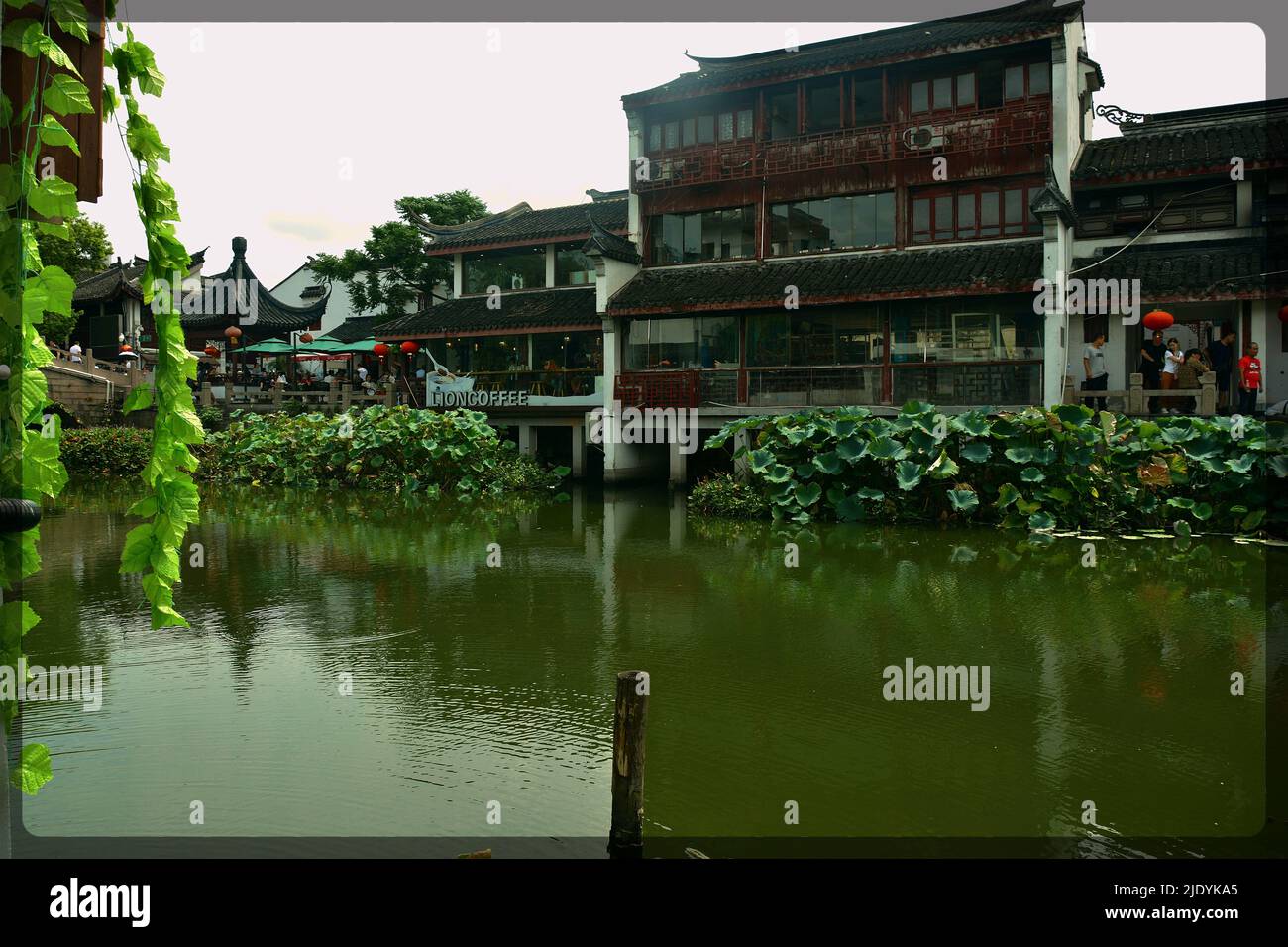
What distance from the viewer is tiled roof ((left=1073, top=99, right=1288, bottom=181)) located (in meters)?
18.6

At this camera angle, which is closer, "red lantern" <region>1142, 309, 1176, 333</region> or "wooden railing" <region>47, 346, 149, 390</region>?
"red lantern" <region>1142, 309, 1176, 333</region>

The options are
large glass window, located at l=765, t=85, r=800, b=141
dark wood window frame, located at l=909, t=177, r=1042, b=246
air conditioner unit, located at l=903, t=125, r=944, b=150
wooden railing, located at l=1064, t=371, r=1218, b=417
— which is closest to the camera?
wooden railing, located at l=1064, t=371, r=1218, b=417

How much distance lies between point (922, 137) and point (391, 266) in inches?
732

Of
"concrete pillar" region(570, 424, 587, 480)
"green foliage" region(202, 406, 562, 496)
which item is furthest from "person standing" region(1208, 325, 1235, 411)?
"concrete pillar" region(570, 424, 587, 480)

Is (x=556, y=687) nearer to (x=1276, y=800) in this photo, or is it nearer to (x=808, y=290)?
(x=1276, y=800)

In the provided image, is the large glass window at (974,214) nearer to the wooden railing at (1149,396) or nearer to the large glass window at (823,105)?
the large glass window at (823,105)

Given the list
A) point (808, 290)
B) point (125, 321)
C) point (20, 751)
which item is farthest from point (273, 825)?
point (125, 321)

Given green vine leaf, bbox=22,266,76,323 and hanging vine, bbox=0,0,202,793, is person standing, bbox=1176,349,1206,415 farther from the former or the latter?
green vine leaf, bbox=22,266,76,323

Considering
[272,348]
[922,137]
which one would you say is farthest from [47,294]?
[272,348]

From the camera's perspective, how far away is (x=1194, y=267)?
18.4 meters

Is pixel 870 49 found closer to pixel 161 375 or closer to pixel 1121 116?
pixel 1121 116

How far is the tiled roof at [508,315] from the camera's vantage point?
25047 millimetres

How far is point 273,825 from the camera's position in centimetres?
525

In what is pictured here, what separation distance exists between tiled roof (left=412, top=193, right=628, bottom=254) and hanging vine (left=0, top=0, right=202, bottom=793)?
23.8 metres
